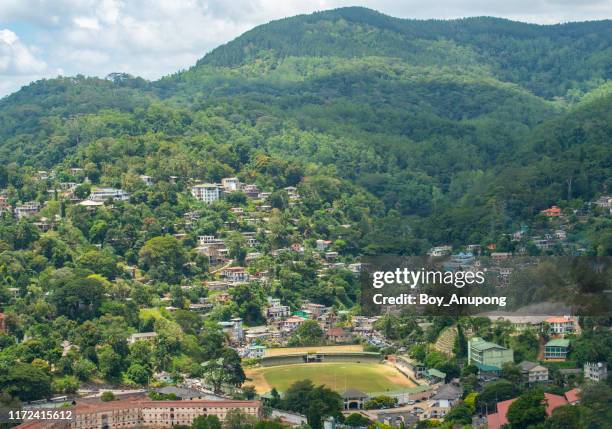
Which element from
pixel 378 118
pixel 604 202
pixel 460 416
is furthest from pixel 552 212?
pixel 378 118

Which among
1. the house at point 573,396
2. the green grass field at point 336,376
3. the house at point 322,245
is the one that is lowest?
the green grass field at point 336,376

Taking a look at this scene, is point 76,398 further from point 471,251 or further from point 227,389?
point 471,251

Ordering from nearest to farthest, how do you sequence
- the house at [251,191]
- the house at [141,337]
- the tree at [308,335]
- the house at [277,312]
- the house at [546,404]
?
the house at [546,404] < the house at [141,337] < the tree at [308,335] < the house at [277,312] < the house at [251,191]

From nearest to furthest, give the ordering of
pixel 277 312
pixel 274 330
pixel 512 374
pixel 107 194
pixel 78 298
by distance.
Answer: pixel 512 374
pixel 78 298
pixel 274 330
pixel 277 312
pixel 107 194

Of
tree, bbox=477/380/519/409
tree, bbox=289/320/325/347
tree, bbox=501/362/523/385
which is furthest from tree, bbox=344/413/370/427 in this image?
tree, bbox=289/320/325/347

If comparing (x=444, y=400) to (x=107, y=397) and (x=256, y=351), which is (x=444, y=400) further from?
(x=256, y=351)

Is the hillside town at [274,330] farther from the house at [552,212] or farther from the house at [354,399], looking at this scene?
the house at [552,212]

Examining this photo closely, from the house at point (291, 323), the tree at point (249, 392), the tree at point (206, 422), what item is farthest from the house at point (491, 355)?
the tree at point (206, 422)
